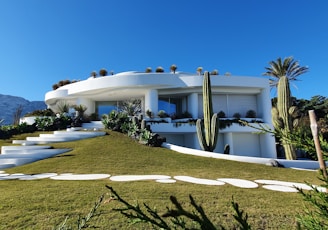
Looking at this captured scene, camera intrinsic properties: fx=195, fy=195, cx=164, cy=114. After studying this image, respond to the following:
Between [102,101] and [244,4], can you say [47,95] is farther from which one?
[244,4]

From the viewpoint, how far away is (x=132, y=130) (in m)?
13.7

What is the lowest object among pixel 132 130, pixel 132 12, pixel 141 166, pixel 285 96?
pixel 141 166

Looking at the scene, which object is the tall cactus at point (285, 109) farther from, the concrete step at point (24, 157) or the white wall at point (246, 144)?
the concrete step at point (24, 157)

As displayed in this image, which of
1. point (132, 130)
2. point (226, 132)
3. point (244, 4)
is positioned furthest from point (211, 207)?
point (244, 4)

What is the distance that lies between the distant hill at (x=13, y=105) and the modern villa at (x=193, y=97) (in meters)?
33.7

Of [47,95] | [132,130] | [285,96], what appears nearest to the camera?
[285,96]

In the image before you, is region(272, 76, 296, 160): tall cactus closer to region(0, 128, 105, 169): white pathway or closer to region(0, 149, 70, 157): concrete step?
region(0, 128, 105, 169): white pathway

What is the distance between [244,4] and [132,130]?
12.6 meters

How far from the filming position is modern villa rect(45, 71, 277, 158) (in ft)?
56.7

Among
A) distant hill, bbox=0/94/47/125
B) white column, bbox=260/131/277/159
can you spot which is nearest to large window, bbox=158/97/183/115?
white column, bbox=260/131/277/159

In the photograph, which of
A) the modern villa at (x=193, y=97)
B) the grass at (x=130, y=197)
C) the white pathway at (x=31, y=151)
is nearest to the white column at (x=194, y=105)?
the modern villa at (x=193, y=97)

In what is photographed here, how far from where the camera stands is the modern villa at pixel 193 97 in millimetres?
17272

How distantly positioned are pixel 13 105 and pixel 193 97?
163 feet

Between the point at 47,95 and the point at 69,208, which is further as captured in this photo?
the point at 47,95
